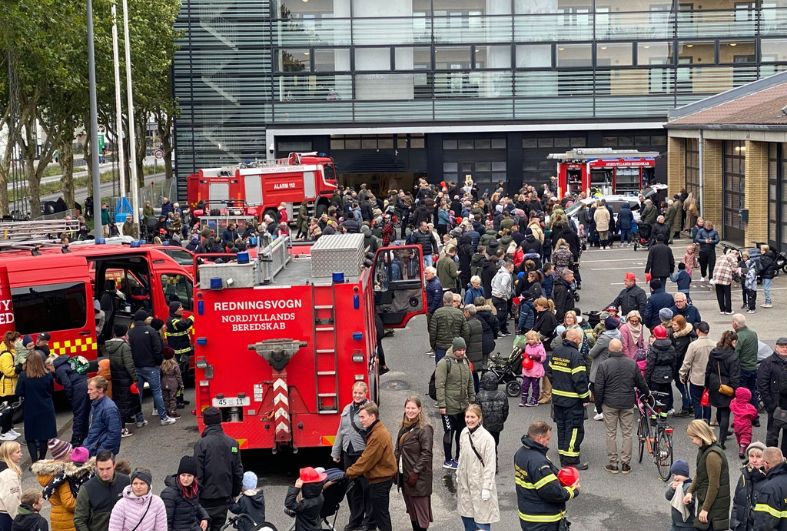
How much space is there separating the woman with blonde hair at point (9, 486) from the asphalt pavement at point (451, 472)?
3057mm

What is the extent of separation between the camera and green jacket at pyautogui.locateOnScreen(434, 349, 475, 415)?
1386 centimetres

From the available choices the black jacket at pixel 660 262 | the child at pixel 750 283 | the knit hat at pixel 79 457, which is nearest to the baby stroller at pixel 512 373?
the black jacket at pixel 660 262

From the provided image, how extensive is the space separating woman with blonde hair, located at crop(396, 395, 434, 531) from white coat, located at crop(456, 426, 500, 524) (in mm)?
451

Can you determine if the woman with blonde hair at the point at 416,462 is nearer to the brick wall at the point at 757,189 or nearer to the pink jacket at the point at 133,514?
the pink jacket at the point at 133,514

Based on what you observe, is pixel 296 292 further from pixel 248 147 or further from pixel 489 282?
pixel 248 147

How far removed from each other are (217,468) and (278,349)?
8.41ft

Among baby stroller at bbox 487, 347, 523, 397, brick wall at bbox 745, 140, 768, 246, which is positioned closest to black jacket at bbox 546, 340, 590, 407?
baby stroller at bbox 487, 347, 523, 397

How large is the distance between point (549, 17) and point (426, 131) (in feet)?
24.3

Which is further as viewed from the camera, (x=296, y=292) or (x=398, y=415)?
(x=398, y=415)

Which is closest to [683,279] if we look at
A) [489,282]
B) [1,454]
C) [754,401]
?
[489,282]

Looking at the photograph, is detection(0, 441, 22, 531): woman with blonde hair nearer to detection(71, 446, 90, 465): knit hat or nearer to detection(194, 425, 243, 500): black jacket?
detection(71, 446, 90, 465): knit hat

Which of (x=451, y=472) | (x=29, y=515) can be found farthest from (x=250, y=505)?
(x=451, y=472)

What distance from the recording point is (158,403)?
17.1 m

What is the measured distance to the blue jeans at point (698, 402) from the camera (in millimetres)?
15562
